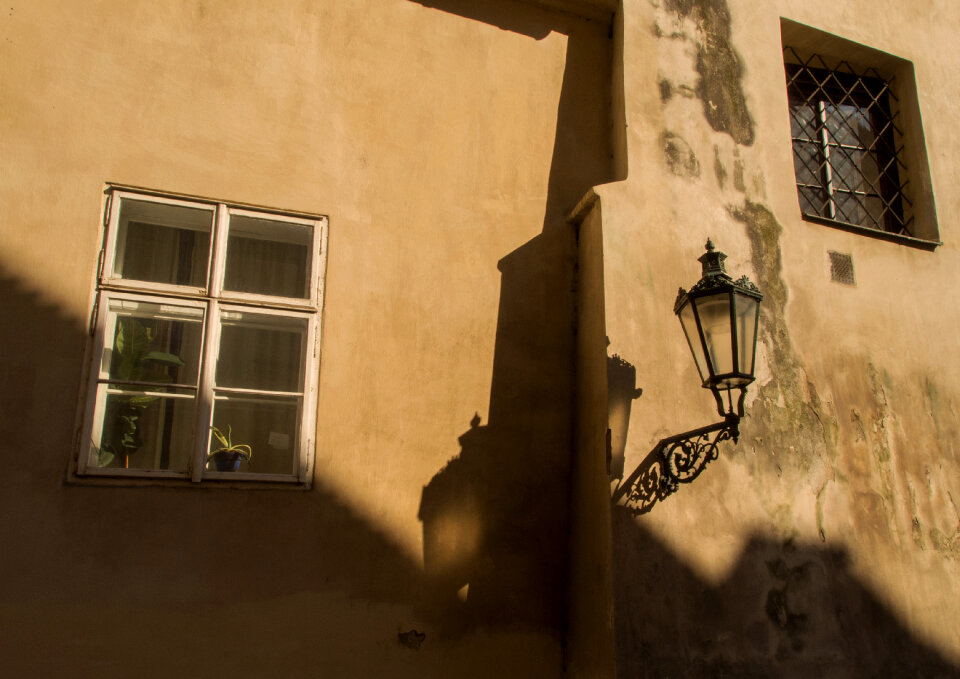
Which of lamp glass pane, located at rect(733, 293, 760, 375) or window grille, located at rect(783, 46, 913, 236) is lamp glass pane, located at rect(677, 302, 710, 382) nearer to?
lamp glass pane, located at rect(733, 293, 760, 375)

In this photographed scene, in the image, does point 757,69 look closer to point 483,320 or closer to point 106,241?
point 483,320

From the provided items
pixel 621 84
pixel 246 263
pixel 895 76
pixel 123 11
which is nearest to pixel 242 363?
pixel 246 263

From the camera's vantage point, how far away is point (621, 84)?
498 centimetres

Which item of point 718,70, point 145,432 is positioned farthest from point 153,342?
point 718,70

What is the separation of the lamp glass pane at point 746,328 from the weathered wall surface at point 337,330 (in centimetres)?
105

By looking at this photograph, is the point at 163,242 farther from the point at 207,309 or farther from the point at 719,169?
the point at 719,169

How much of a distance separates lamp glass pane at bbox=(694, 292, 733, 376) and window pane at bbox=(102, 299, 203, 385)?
2371 millimetres

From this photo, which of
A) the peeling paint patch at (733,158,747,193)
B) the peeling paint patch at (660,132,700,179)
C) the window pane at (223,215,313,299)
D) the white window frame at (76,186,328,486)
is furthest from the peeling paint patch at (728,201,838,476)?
the window pane at (223,215,313,299)

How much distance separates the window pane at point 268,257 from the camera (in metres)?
4.32

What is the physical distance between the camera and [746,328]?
3.80 metres

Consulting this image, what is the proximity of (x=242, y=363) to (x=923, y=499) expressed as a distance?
3.69 m

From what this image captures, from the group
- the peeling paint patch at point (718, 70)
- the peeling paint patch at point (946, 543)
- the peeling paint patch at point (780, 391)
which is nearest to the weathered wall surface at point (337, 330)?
the peeling paint patch at point (718, 70)

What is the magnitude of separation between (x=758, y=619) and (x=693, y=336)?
4.51 ft

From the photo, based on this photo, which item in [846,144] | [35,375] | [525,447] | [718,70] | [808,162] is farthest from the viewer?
[846,144]
